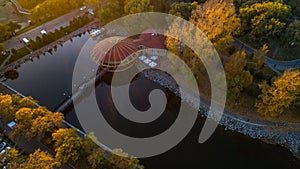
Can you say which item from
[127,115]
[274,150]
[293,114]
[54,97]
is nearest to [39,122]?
[54,97]

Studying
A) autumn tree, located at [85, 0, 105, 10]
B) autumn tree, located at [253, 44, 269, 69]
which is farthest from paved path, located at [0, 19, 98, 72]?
autumn tree, located at [253, 44, 269, 69]

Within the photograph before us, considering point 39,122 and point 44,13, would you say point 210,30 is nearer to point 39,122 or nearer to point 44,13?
point 39,122

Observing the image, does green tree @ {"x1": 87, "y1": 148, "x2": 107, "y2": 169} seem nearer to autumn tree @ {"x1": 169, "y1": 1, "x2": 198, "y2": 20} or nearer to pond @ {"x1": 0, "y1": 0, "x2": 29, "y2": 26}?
autumn tree @ {"x1": 169, "y1": 1, "x2": 198, "y2": 20}

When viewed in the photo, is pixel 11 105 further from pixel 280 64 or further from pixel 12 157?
pixel 280 64

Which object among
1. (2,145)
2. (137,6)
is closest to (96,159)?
(2,145)

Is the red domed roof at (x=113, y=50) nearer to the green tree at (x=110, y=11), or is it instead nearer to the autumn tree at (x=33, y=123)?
the green tree at (x=110, y=11)

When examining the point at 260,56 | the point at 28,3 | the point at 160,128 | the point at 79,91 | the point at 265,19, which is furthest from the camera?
the point at 28,3
